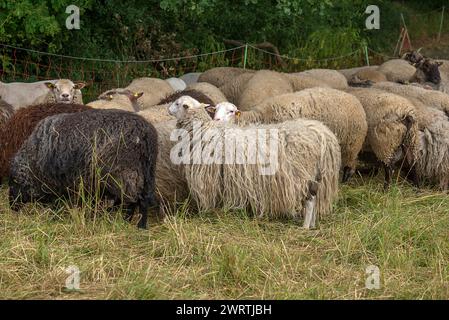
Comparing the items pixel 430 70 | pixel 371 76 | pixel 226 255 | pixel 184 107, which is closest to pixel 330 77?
pixel 371 76

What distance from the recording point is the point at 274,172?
21.2ft

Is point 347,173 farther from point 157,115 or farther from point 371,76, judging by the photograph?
point 371,76

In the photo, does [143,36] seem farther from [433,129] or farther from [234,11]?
[433,129]

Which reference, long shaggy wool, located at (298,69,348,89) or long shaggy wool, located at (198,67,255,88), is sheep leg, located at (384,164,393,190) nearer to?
long shaggy wool, located at (298,69,348,89)

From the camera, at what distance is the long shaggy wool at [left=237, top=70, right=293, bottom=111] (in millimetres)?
9125

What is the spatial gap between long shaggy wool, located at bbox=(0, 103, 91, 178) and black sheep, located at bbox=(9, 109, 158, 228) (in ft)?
2.46

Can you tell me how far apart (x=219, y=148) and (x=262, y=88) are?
290 centimetres

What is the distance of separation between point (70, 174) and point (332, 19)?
437 inches

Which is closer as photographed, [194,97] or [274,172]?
[274,172]

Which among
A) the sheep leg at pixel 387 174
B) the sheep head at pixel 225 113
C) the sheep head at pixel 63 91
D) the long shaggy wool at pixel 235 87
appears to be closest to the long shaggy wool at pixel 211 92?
the long shaggy wool at pixel 235 87

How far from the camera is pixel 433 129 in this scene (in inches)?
311

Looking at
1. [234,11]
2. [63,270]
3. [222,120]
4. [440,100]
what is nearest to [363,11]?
[234,11]

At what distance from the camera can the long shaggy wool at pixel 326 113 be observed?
307 inches

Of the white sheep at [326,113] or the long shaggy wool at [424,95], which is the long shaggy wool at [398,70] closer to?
the long shaggy wool at [424,95]
